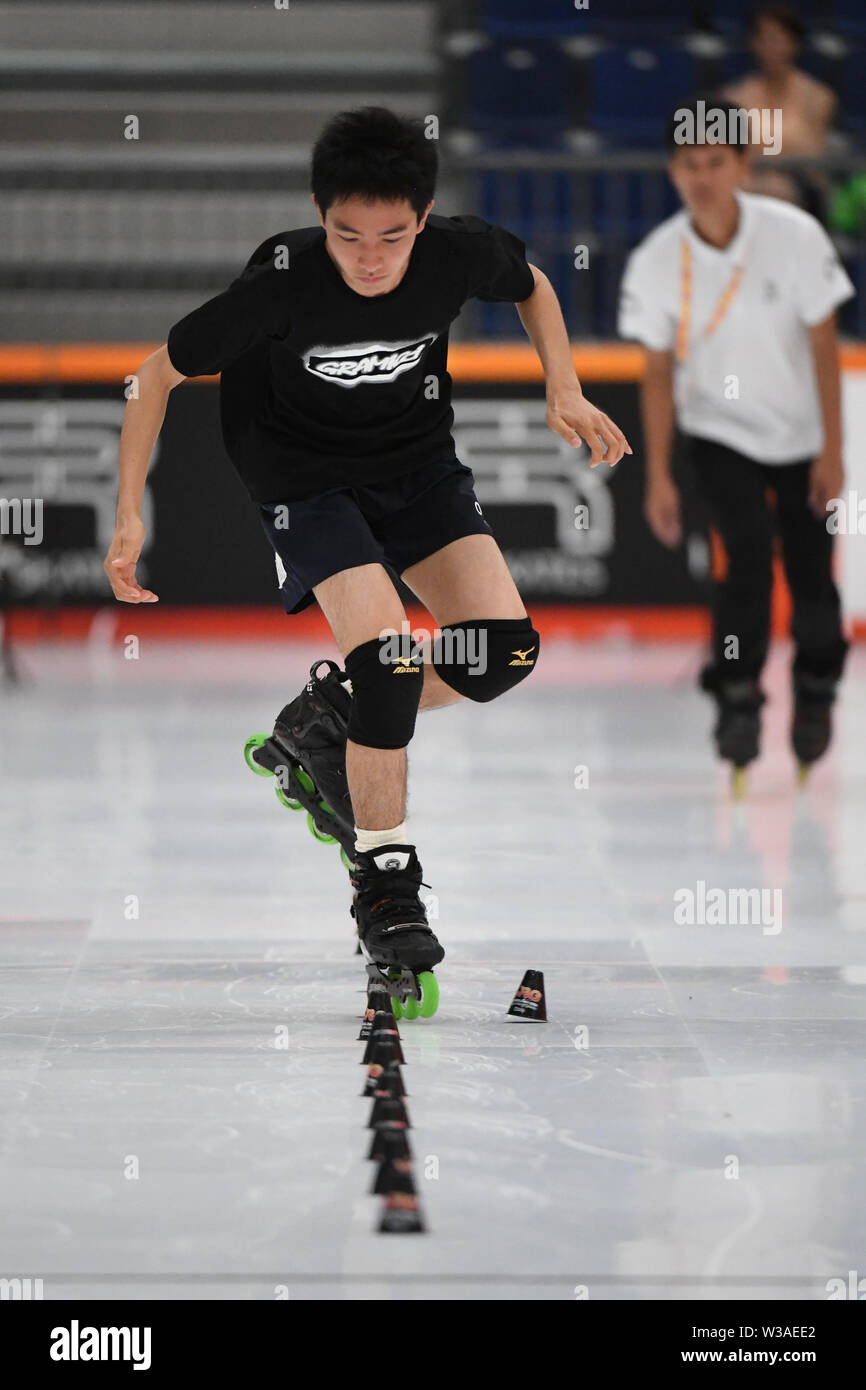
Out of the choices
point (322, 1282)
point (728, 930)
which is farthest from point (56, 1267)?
point (728, 930)

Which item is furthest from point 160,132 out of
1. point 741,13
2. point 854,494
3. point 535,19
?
point 854,494

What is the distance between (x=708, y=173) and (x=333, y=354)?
2.66 metres

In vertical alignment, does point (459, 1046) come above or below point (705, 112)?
below

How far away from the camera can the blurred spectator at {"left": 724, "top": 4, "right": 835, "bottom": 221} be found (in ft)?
34.7

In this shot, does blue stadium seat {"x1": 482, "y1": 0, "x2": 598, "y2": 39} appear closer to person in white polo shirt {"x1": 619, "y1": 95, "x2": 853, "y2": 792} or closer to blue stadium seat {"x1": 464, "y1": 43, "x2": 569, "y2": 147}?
blue stadium seat {"x1": 464, "y1": 43, "x2": 569, "y2": 147}

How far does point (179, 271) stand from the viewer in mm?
12203

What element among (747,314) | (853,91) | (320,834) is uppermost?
(853,91)

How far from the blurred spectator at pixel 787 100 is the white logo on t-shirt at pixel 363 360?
7250 mm

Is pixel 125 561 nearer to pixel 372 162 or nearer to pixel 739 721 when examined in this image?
pixel 372 162

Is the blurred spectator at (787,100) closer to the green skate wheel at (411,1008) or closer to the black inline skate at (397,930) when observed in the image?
the black inline skate at (397,930)

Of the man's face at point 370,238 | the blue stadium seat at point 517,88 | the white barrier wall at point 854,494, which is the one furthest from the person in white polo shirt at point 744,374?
the blue stadium seat at point 517,88

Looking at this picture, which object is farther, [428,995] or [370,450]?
[370,450]

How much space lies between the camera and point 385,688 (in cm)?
345

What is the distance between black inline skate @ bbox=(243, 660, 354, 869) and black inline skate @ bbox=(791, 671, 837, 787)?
8.31 ft
